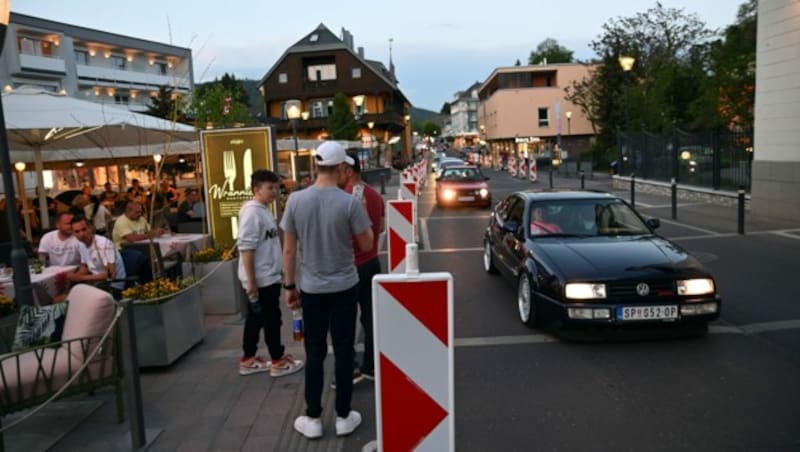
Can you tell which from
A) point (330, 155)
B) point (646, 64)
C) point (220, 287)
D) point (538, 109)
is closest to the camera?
point (330, 155)

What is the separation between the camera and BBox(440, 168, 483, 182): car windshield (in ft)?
73.9

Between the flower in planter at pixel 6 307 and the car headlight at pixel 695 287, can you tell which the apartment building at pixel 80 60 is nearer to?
the flower in planter at pixel 6 307

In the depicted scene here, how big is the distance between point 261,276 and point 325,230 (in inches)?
62.6

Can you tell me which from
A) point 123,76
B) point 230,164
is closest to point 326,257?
point 230,164

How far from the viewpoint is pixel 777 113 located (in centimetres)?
1592

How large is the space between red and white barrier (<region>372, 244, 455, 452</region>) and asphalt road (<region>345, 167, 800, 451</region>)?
1.38 meters

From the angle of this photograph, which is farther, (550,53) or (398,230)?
(550,53)

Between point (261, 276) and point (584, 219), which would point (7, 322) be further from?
point (584, 219)

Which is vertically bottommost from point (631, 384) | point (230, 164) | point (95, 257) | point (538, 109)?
point (631, 384)

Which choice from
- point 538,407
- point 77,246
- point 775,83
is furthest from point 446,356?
point 775,83

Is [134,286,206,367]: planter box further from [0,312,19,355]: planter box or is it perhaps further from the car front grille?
the car front grille

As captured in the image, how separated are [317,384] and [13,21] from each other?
50.2 m

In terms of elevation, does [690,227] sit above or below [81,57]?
below

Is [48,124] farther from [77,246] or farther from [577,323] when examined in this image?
[577,323]
